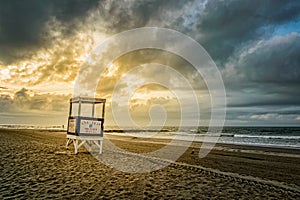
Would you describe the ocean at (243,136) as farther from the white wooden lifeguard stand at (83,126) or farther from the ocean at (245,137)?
the white wooden lifeguard stand at (83,126)

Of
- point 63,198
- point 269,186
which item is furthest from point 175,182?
point 63,198

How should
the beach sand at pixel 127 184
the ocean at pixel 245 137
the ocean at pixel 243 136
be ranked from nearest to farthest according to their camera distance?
the beach sand at pixel 127 184, the ocean at pixel 245 137, the ocean at pixel 243 136

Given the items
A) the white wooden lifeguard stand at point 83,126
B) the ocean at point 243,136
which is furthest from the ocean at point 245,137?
the white wooden lifeguard stand at point 83,126

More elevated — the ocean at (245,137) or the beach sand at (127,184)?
the ocean at (245,137)

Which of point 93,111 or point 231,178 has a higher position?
point 93,111

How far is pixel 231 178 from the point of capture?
10.3 metres

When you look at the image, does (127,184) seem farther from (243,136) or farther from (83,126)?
(243,136)

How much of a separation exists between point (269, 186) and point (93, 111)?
41.1 feet

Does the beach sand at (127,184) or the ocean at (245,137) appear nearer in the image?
the beach sand at (127,184)

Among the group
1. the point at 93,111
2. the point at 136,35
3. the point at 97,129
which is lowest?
the point at 97,129

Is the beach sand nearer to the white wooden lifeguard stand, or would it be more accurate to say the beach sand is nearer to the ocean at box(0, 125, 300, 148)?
the white wooden lifeguard stand

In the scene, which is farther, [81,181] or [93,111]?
[93,111]

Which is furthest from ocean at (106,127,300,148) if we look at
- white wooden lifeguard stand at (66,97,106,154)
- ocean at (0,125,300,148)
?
white wooden lifeguard stand at (66,97,106,154)

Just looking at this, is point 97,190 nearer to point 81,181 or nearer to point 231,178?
point 81,181
